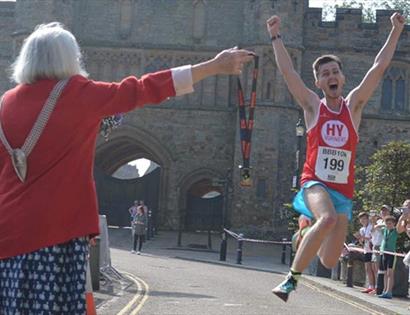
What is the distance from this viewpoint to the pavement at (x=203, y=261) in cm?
1283

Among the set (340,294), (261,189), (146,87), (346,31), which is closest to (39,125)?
(146,87)

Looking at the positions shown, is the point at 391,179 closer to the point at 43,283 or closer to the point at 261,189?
the point at 261,189

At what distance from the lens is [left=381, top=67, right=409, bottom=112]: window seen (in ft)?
125

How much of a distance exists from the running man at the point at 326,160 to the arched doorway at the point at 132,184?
101 ft

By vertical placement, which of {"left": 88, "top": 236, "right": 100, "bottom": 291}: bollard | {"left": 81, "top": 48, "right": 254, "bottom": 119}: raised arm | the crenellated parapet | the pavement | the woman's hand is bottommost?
the pavement

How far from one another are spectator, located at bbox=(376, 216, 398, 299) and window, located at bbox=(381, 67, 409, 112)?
23.2m

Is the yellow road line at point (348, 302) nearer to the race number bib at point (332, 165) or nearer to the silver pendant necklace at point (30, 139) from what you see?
the race number bib at point (332, 165)

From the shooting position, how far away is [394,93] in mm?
38031

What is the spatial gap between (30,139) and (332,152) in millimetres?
2424

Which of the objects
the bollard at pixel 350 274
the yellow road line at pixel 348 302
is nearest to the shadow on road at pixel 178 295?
the yellow road line at pixel 348 302

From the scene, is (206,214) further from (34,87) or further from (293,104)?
(34,87)

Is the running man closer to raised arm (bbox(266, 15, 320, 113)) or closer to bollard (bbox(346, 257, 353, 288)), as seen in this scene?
raised arm (bbox(266, 15, 320, 113))

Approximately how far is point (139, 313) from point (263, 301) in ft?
10.2

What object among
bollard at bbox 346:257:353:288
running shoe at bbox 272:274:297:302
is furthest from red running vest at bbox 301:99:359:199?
bollard at bbox 346:257:353:288
